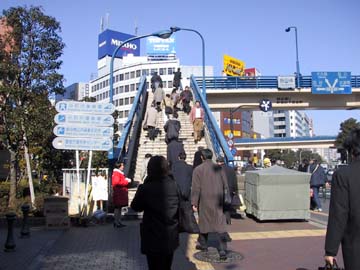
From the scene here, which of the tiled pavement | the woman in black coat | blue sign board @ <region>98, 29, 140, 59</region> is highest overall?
blue sign board @ <region>98, 29, 140, 59</region>

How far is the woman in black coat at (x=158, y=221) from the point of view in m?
4.12

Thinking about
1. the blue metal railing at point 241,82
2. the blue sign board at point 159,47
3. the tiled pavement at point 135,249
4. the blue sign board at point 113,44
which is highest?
the blue sign board at point 113,44

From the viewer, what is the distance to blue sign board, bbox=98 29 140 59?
347 feet

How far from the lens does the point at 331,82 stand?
30.1 metres

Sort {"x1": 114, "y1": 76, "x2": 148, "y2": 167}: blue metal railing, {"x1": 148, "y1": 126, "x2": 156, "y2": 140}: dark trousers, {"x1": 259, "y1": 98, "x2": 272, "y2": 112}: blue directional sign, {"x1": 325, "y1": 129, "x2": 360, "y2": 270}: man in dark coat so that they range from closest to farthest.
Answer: {"x1": 325, "y1": 129, "x2": 360, "y2": 270}: man in dark coat, {"x1": 114, "y1": 76, "x2": 148, "y2": 167}: blue metal railing, {"x1": 148, "y1": 126, "x2": 156, "y2": 140}: dark trousers, {"x1": 259, "y1": 98, "x2": 272, "y2": 112}: blue directional sign

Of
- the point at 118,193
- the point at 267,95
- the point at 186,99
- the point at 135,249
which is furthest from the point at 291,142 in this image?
the point at 135,249

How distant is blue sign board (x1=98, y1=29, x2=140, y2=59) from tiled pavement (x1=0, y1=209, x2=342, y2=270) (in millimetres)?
98975

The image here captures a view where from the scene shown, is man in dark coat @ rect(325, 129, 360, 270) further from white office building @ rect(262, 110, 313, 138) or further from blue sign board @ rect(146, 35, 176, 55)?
white office building @ rect(262, 110, 313, 138)

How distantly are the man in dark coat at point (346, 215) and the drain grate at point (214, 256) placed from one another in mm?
3524

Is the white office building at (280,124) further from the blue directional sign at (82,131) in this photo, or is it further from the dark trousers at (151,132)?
the blue directional sign at (82,131)

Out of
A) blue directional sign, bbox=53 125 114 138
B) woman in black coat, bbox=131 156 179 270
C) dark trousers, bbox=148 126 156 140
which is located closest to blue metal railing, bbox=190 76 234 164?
dark trousers, bbox=148 126 156 140

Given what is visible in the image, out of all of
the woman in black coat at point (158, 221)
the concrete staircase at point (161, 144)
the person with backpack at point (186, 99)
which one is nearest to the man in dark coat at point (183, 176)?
the woman in black coat at point (158, 221)

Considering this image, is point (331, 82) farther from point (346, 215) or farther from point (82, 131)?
point (346, 215)

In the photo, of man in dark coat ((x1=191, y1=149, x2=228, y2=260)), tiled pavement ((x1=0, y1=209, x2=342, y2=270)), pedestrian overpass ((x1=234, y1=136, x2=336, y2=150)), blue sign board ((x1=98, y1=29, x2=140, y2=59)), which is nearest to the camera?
tiled pavement ((x1=0, y1=209, x2=342, y2=270))
